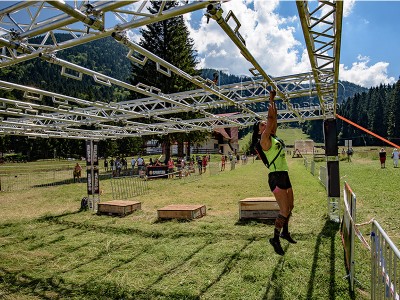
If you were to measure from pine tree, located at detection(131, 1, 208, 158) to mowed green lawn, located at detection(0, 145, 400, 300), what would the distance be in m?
23.9

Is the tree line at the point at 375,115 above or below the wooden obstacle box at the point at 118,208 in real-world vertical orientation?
above

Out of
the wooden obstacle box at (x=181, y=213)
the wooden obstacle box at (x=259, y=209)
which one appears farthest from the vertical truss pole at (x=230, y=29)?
the wooden obstacle box at (x=181, y=213)

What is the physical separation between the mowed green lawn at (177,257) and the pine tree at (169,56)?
23.9 meters

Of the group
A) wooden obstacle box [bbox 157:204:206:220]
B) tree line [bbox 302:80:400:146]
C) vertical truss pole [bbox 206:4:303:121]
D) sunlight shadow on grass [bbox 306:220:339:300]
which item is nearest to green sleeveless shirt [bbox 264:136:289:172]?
vertical truss pole [bbox 206:4:303:121]

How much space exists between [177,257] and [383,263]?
491 centimetres

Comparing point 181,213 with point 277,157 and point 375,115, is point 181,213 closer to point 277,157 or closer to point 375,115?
point 277,157

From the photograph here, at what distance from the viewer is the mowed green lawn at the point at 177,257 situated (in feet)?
19.4

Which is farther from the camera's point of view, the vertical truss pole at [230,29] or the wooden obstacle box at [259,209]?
the wooden obstacle box at [259,209]

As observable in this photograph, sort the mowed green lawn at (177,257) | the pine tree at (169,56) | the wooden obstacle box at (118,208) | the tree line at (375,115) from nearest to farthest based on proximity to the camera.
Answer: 1. the mowed green lawn at (177,257)
2. the wooden obstacle box at (118,208)
3. the pine tree at (169,56)
4. the tree line at (375,115)

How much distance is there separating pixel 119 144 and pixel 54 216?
60.6 m

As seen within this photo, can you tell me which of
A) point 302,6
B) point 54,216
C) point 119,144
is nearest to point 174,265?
point 302,6

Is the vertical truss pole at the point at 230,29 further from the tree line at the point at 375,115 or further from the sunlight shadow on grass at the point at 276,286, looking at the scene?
the tree line at the point at 375,115

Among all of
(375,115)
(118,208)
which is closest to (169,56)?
(118,208)

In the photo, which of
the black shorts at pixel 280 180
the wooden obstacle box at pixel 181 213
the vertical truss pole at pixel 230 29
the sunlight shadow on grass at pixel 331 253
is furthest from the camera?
the wooden obstacle box at pixel 181 213
